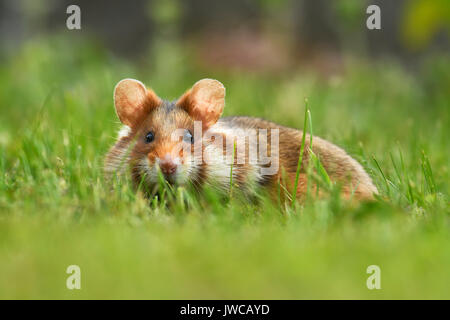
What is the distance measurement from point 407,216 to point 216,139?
4.62 feet

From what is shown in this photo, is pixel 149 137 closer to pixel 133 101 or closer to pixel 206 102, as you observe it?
pixel 133 101

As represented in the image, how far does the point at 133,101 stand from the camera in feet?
15.6

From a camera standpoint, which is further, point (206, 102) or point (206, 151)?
point (206, 102)

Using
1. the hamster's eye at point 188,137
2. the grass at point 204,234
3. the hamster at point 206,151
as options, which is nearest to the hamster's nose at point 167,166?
the hamster at point 206,151

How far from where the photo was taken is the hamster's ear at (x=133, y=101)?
4.75 metres

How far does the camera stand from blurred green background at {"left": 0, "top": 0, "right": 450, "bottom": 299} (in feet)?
10.1

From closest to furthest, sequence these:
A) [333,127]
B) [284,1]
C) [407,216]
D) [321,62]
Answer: [407,216] → [333,127] → [284,1] → [321,62]

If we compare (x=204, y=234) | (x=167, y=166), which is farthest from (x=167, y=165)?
(x=204, y=234)

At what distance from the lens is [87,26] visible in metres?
13.2

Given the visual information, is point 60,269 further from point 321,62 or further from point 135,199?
point 321,62

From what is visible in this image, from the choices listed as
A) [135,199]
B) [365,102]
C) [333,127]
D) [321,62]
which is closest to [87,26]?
[321,62]

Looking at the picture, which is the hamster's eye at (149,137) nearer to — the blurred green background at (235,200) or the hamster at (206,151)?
the hamster at (206,151)

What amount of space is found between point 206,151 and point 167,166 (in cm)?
39

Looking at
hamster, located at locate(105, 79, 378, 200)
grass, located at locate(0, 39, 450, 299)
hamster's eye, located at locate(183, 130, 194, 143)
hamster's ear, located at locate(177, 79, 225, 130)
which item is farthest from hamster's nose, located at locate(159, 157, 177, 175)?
hamster's ear, located at locate(177, 79, 225, 130)
